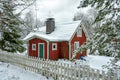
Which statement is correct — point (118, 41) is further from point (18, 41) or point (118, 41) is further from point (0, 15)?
point (18, 41)

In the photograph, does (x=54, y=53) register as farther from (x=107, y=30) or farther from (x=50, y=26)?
(x=107, y=30)

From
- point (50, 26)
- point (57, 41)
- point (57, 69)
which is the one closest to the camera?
point (57, 69)

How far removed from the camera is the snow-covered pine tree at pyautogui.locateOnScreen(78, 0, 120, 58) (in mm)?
5090

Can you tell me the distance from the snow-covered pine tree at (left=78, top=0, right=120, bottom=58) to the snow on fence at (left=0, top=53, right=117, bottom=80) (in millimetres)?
1097

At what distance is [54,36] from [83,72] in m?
17.7

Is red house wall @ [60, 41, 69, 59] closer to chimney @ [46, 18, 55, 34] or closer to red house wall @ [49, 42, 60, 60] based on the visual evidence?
red house wall @ [49, 42, 60, 60]

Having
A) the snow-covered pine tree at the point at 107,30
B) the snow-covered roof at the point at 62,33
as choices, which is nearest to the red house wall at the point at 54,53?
the snow-covered roof at the point at 62,33

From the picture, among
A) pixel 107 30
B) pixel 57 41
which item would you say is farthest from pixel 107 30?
pixel 57 41

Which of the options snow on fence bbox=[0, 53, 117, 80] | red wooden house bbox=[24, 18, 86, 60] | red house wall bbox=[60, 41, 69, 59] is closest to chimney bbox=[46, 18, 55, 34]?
red wooden house bbox=[24, 18, 86, 60]

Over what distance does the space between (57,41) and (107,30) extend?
18.7 m

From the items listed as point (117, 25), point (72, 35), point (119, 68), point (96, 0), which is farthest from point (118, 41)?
point (72, 35)

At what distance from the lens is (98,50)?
5.45m

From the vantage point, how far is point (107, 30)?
5242mm

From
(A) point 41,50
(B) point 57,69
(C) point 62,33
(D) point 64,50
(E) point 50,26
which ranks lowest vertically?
(A) point 41,50
